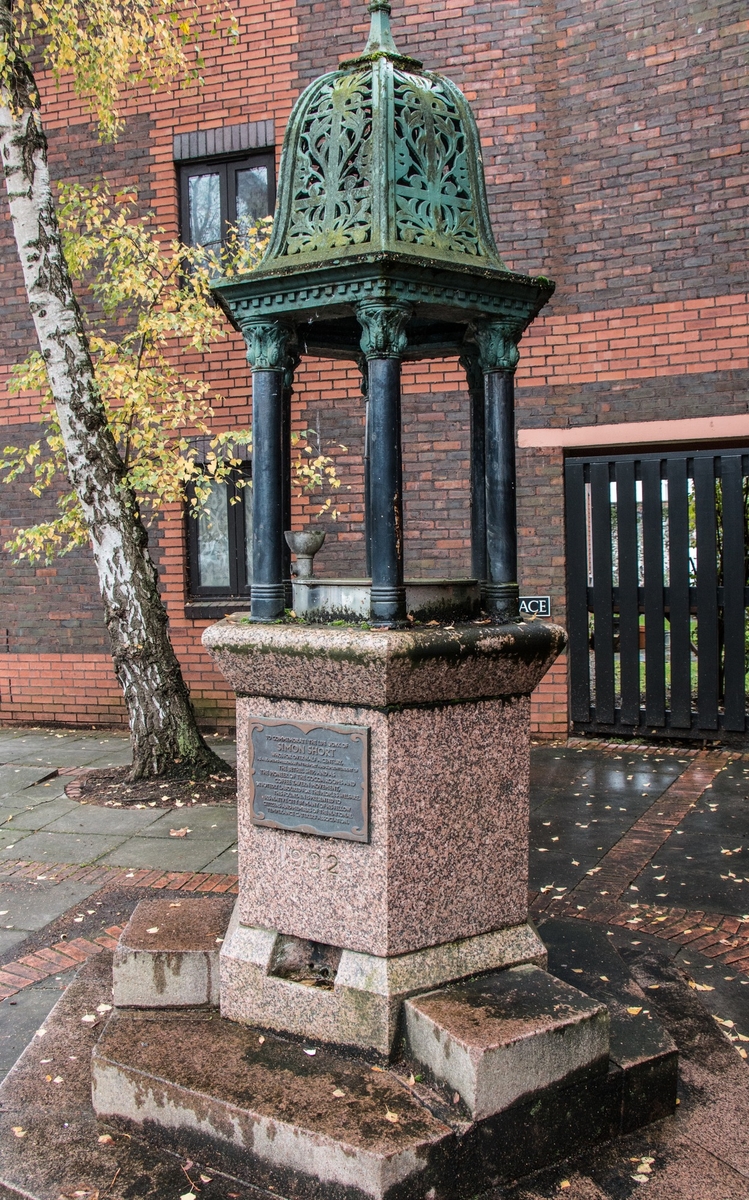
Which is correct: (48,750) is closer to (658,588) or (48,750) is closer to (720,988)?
(658,588)

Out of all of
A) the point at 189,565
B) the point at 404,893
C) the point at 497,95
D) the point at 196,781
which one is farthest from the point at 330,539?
the point at 404,893

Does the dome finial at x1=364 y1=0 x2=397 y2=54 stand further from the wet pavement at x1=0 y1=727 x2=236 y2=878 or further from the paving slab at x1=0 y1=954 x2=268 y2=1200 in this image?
the wet pavement at x1=0 y1=727 x2=236 y2=878

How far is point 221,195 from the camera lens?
888 centimetres

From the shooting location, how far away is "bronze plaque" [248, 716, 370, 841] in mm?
2887

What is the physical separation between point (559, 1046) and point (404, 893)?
62 centimetres

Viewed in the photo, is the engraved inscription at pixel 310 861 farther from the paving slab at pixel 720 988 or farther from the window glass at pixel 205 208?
the window glass at pixel 205 208

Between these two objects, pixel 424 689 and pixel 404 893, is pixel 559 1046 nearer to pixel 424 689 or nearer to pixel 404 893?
pixel 404 893

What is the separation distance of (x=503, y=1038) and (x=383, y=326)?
214 cm

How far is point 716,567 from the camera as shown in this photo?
7.82 m

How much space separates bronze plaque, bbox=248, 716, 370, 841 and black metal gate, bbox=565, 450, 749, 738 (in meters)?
5.47

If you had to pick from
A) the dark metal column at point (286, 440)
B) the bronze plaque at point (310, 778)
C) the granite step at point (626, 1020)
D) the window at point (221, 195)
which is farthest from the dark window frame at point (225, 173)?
the granite step at point (626, 1020)

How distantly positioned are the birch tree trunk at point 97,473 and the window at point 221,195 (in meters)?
2.44

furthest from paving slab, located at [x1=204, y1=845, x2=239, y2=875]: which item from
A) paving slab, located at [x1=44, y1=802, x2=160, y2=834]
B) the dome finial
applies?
the dome finial

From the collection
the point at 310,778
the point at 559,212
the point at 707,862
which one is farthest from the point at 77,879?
the point at 559,212
